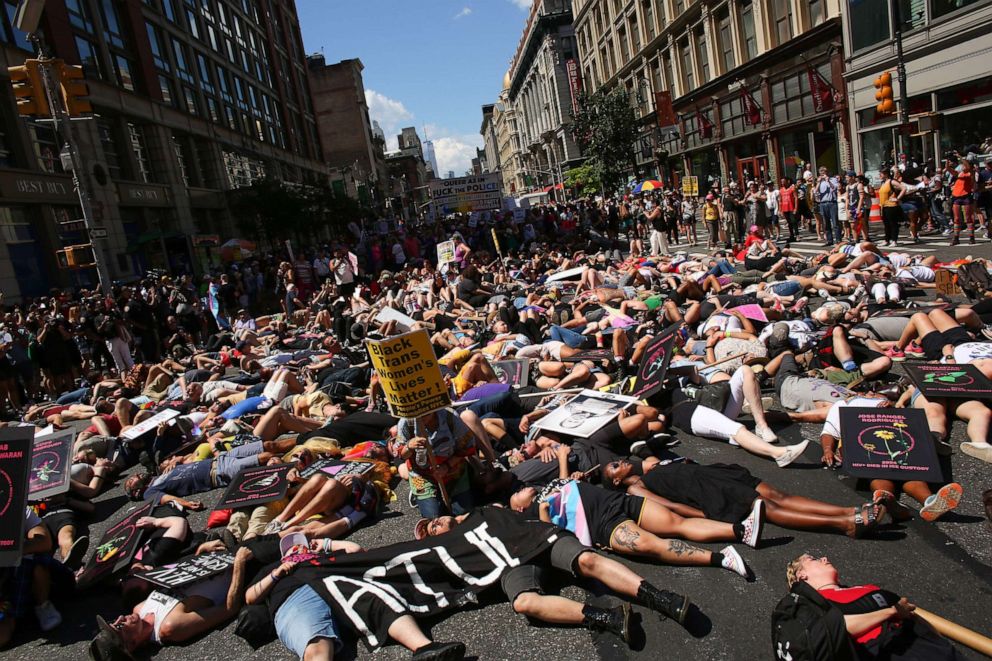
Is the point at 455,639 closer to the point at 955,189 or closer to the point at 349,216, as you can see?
the point at 955,189

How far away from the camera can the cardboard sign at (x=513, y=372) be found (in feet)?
29.7

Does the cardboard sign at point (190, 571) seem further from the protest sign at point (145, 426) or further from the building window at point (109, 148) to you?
the building window at point (109, 148)

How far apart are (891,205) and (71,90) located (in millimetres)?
16797

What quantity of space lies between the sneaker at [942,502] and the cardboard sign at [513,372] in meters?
5.27

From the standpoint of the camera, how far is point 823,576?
352 cm

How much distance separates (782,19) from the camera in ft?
97.2

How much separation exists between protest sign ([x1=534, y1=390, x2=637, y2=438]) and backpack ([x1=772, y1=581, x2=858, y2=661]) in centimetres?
298

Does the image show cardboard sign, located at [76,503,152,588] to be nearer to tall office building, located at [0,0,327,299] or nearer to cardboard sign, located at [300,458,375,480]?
cardboard sign, located at [300,458,375,480]

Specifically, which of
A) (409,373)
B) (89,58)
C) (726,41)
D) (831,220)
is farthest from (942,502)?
(726,41)

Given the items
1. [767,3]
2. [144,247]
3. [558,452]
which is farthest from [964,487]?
[144,247]

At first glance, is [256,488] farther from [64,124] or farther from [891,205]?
[891,205]

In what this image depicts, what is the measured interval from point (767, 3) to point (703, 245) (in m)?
16.0

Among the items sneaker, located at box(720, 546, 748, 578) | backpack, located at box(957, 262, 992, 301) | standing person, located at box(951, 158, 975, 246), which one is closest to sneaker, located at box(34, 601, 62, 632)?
sneaker, located at box(720, 546, 748, 578)

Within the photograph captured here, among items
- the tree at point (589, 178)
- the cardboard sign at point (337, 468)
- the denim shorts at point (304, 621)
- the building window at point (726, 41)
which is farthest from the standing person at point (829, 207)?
the tree at point (589, 178)
